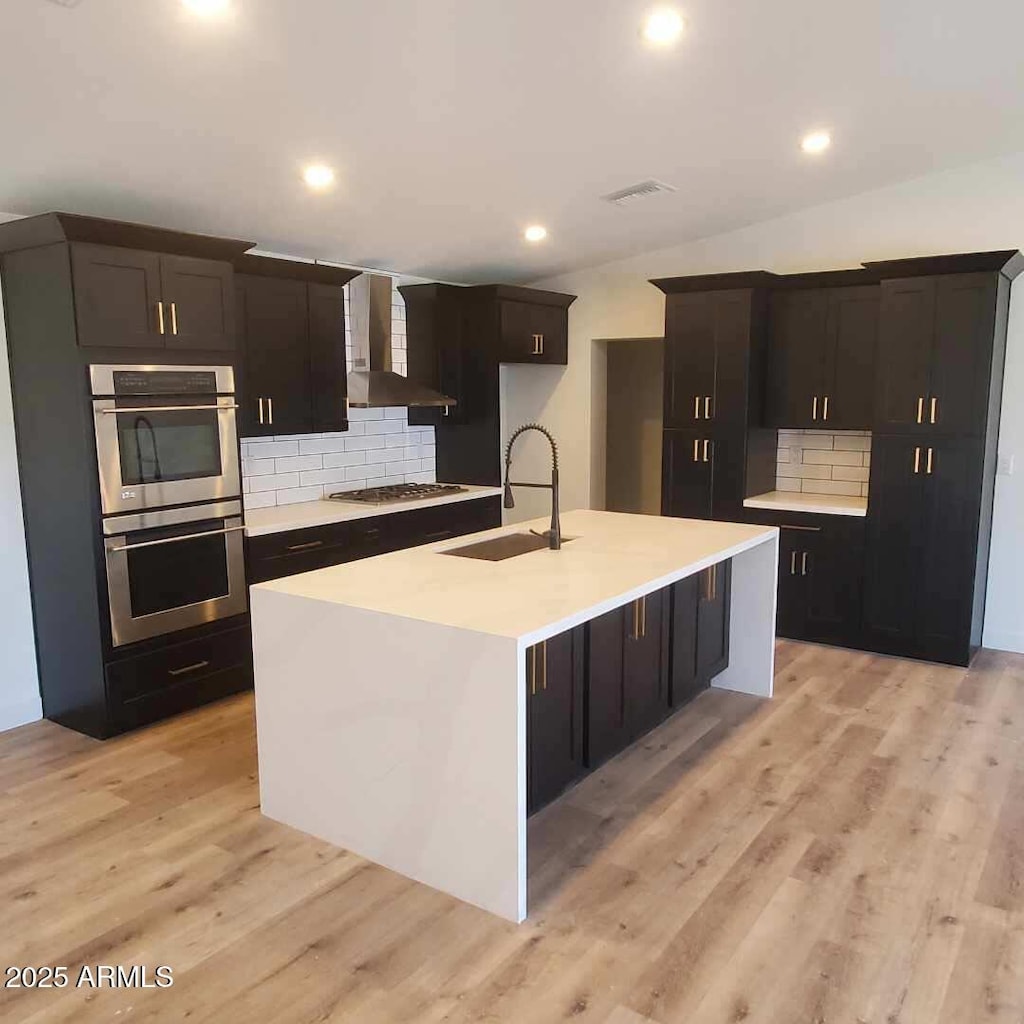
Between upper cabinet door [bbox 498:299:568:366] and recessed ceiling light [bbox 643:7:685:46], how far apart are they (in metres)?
2.90

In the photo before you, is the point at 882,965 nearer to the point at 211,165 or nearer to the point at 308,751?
the point at 308,751

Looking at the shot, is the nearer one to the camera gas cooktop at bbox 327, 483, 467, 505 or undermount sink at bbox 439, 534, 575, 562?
undermount sink at bbox 439, 534, 575, 562

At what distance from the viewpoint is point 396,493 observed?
536 cm

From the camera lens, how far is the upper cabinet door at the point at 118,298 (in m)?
3.39

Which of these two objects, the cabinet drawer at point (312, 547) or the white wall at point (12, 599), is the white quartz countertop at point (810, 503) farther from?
the white wall at point (12, 599)

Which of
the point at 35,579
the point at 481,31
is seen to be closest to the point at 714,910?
the point at 481,31

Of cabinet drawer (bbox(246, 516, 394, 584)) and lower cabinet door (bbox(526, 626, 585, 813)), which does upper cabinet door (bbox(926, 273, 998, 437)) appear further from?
cabinet drawer (bbox(246, 516, 394, 584))

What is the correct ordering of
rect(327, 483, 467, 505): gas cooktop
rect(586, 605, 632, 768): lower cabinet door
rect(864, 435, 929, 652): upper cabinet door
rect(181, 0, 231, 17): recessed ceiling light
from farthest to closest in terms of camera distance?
1. rect(327, 483, 467, 505): gas cooktop
2. rect(864, 435, 929, 652): upper cabinet door
3. rect(586, 605, 632, 768): lower cabinet door
4. rect(181, 0, 231, 17): recessed ceiling light

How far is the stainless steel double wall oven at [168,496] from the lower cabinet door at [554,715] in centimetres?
197

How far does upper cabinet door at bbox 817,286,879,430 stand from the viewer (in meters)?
4.90

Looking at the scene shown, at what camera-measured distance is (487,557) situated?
3.56 meters

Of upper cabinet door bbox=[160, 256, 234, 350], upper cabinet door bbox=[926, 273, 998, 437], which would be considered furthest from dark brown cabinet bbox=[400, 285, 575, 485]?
upper cabinet door bbox=[926, 273, 998, 437]

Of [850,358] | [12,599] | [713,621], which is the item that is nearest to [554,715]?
[713,621]

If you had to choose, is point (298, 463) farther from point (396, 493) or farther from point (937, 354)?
point (937, 354)
